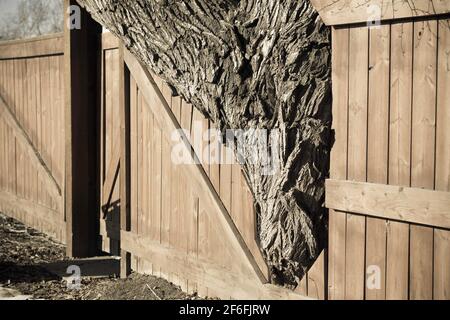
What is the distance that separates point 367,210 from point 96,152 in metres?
4.68

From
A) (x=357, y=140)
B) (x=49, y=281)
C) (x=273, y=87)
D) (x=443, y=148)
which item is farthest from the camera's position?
(x=49, y=281)

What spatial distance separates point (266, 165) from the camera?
4578mm

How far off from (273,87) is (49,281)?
3639mm

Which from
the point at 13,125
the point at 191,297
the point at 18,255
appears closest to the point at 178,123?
the point at 191,297

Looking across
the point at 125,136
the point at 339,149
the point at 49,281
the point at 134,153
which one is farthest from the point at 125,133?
the point at 339,149

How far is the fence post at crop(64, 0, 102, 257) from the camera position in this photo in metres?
7.96

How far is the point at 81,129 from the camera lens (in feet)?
26.5

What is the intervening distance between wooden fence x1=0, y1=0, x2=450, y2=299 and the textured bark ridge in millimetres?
→ 120

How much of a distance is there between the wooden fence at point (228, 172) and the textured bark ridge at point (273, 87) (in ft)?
0.39

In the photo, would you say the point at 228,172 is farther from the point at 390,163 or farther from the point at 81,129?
the point at 81,129

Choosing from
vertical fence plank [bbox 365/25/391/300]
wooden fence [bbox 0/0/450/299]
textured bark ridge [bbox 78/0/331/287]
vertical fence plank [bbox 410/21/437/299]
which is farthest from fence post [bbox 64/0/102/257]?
vertical fence plank [bbox 410/21/437/299]

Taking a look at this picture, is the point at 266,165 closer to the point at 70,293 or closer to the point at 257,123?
the point at 257,123

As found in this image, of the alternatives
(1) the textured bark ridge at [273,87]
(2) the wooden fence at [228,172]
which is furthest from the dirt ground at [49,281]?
(1) the textured bark ridge at [273,87]

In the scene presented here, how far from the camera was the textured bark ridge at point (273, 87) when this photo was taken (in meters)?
4.36
